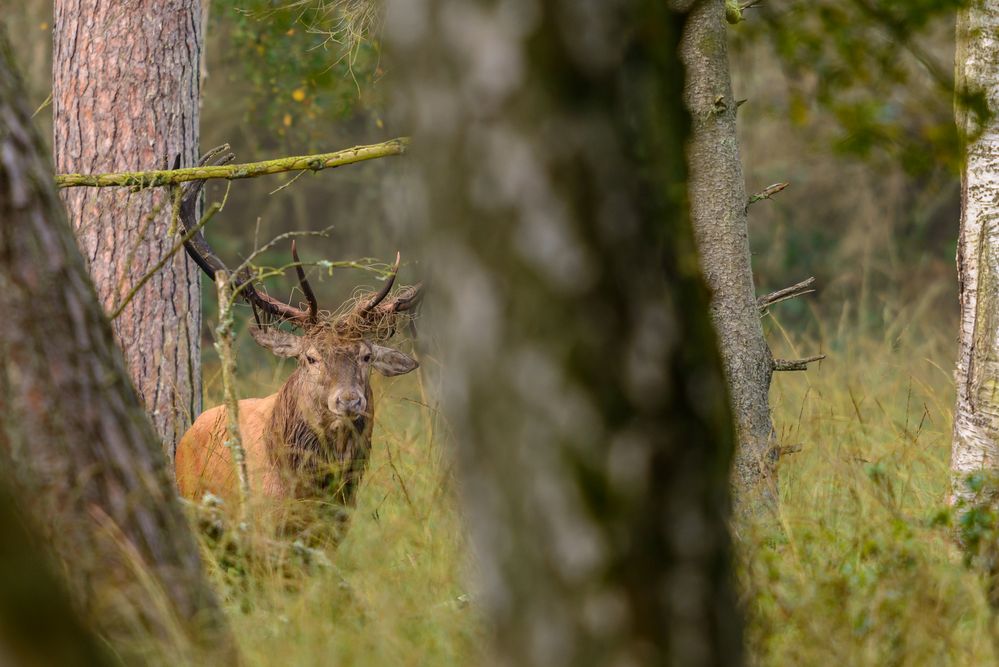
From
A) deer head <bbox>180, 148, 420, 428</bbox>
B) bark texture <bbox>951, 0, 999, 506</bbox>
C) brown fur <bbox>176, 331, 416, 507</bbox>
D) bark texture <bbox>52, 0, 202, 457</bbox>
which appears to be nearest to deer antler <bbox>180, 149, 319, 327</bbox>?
deer head <bbox>180, 148, 420, 428</bbox>

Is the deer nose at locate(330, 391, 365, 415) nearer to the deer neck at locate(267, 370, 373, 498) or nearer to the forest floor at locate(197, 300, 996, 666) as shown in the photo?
the deer neck at locate(267, 370, 373, 498)

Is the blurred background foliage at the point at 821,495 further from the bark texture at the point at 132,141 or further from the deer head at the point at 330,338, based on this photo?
the bark texture at the point at 132,141

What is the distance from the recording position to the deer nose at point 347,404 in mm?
5199

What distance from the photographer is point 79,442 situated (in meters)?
2.53

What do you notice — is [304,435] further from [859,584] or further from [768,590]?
[859,584]

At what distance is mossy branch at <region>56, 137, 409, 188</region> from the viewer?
445cm

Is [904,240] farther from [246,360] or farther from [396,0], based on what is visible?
[396,0]

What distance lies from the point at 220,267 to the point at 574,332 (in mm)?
4017


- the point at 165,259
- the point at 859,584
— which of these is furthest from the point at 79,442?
the point at 859,584

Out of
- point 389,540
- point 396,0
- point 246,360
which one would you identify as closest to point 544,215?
point 396,0

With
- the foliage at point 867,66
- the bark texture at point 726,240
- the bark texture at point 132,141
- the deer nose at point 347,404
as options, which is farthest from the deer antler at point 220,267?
the foliage at point 867,66

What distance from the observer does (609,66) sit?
1588 millimetres

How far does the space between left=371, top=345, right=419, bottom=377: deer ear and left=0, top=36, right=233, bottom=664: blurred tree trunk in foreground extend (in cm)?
316

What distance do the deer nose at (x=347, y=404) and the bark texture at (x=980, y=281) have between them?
2654 millimetres
